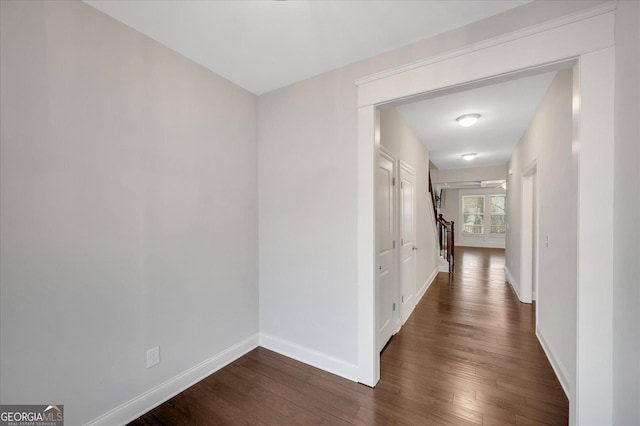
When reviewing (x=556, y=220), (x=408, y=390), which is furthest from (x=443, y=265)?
(x=408, y=390)

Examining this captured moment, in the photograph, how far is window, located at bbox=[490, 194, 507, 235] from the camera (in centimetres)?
1016

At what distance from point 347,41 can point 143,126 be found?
1656mm

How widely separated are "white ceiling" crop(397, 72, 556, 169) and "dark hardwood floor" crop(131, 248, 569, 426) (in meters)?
2.71

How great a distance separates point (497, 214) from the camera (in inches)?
404

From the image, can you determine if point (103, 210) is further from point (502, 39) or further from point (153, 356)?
point (502, 39)

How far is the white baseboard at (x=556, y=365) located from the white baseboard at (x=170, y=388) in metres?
2.77

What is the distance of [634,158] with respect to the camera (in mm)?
1179

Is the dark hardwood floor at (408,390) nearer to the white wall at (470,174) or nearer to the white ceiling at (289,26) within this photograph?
the white ceiling at (289,26)

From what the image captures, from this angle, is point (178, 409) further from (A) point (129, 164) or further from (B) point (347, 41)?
(B) point (347, 41)

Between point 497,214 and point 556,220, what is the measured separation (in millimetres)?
9324

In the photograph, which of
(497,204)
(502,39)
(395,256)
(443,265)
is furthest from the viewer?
(497,204)

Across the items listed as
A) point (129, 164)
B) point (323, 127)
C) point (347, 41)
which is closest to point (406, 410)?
A: point (323, 127)

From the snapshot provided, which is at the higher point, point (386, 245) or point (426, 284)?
point (386, 245)

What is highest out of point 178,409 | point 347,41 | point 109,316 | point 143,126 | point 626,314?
point 347,41
